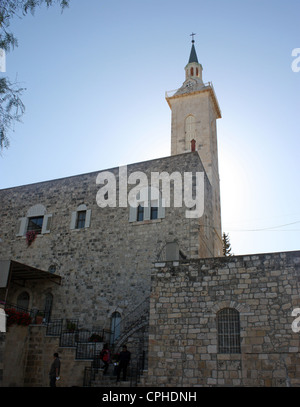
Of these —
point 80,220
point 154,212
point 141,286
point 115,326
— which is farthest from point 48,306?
point 154,212

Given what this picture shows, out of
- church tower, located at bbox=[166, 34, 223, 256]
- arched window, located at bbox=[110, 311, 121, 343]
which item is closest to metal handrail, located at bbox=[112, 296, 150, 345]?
arched window, located at bbox=[110, 311, 121, 343]

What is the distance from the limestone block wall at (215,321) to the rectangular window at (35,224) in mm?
9644

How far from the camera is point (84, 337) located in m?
16.4

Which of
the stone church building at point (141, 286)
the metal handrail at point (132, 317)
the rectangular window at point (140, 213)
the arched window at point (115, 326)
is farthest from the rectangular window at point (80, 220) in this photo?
the metal handrail at point (132, 317)

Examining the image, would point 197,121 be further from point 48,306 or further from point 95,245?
point 48,306

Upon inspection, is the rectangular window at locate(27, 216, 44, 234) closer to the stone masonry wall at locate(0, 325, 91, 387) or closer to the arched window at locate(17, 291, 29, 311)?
the arched window at locate(17, 291, 29, 311)

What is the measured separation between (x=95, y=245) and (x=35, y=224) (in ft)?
13.7

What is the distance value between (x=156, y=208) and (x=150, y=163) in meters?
2.46

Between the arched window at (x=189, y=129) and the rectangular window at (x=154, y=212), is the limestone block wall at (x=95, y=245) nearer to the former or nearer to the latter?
the rectangular window at (x=154, y=212)

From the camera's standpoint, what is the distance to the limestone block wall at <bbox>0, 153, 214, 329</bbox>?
1681cm

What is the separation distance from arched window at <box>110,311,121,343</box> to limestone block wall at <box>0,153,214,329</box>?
Answer: 0.70 feet

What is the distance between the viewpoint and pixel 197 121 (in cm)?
2794

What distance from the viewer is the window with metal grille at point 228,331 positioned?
37.4 ft
